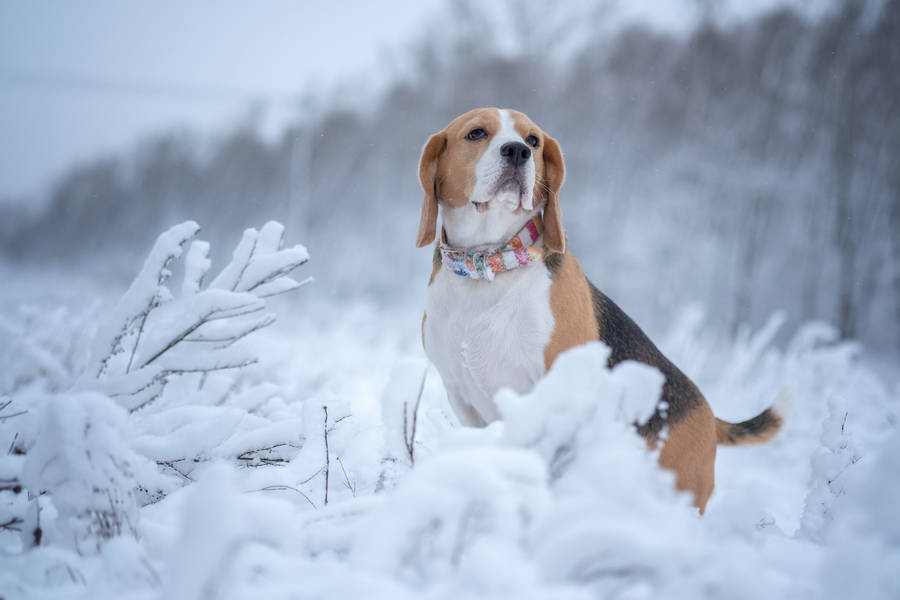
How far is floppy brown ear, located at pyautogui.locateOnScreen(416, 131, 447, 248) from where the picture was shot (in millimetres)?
2234

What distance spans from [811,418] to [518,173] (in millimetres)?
4998

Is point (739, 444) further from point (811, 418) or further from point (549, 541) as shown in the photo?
point (811, 418)

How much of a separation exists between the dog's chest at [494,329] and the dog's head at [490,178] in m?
0.23

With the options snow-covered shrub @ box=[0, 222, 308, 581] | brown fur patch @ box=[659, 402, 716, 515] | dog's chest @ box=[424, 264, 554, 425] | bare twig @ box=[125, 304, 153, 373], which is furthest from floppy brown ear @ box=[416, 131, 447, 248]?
brown fur patch @ box=[659, 402, 716, 515]

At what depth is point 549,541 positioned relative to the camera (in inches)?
25.5

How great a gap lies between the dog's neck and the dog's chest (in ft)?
0.64

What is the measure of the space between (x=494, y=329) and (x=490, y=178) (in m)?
0.61

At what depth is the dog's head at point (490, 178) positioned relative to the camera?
208 cm

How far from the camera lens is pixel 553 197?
2209 mm

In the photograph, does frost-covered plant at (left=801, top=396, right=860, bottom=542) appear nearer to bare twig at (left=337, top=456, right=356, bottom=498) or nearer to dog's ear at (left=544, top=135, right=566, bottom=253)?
dog's ear at (left=544, top=135, right=566, bottom=253)

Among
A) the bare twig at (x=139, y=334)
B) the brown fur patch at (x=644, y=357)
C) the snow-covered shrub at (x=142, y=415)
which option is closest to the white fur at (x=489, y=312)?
the brown fur patch at (x=644, y=357)

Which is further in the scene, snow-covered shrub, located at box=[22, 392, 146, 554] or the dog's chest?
the dog's chest

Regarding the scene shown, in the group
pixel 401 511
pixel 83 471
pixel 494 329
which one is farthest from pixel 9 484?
pixel 494 329

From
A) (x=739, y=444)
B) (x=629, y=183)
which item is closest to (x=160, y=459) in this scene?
(x=739, y=444)
